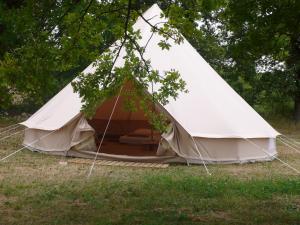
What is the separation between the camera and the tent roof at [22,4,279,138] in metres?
10.5

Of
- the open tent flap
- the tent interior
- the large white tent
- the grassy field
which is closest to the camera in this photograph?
the grassy field

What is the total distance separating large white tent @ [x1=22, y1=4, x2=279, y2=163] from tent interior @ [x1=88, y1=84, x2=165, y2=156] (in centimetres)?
125

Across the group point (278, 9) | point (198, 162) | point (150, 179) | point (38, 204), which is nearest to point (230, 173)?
point (198, 162)

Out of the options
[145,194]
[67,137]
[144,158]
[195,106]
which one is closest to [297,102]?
[195,106]

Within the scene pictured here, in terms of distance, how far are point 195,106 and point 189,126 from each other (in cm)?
59

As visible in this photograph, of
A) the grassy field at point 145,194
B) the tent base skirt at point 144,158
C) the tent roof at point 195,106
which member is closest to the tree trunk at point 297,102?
the tent roof at point 195,106

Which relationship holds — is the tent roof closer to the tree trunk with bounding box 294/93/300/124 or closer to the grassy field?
the grassy field

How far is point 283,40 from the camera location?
19.2 ft

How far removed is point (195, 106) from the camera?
10.8m

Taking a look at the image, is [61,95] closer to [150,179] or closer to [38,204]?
[150,179]

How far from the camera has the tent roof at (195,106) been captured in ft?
34.6

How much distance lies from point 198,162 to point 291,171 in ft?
5.53

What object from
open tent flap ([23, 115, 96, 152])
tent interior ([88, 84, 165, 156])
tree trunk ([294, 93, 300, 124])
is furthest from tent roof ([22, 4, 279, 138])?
tree trunk ([294, 93, 300, 124])

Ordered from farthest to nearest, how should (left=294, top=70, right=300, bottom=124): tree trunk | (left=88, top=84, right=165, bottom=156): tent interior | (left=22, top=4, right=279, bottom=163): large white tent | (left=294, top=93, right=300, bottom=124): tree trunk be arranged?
1. (left=294, top=93, right=300, bottom=124): tree trunk
2. (left=294, top=70, right=300, bottom=124): tree trunk
3. (left=88, top=84, right=165, bottom=156): tent interior
4. (left=22, top=4, right=279, bottom=163): large white tent
